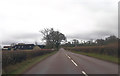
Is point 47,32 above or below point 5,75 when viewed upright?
above

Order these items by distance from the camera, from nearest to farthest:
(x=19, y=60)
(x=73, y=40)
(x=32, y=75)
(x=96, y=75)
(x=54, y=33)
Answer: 1. (x=96, y=75)
2. (x=32, y=75)
3. (x=19, y=60)
4. (x=54, y=33)
5. (x=73, y=40)

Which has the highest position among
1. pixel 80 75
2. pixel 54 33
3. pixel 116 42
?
pixel 54 33

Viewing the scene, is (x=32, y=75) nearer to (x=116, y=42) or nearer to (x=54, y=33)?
(x=116, y=42)

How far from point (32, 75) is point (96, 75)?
3701 millimetres

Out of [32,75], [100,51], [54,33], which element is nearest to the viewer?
[32,75]

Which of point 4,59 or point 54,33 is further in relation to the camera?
point 54,33

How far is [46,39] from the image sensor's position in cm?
9788

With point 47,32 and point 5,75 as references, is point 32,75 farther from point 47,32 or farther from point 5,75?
point 47,32

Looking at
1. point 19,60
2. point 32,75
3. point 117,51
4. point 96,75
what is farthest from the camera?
point 117,51

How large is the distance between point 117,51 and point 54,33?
275ft

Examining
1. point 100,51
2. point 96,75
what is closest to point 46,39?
point 100,51

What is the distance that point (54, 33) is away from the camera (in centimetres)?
10588

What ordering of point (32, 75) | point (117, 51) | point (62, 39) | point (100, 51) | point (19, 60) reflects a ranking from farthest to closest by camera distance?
point (62, 39) < point (100, 51) < point (117, 51) < point (19, 60) < point (32, 75)

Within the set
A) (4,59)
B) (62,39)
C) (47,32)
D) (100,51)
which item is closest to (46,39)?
(47,32)
